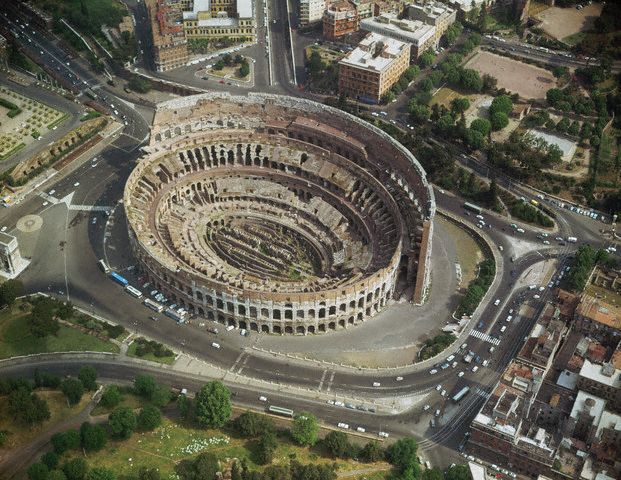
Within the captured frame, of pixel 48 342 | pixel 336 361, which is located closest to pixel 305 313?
pixel 336 361

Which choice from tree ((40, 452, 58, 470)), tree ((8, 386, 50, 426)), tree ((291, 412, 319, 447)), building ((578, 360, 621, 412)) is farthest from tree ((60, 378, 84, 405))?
building ((578, 360, 621, 412))

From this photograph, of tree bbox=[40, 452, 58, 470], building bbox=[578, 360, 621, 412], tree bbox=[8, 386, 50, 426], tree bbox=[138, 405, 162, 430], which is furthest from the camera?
building bbox=[578, 360, 621, 412]

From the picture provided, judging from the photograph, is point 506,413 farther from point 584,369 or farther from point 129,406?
point 129,406

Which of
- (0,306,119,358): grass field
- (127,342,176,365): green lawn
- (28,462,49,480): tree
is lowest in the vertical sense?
(127,342,176,365): green lawn

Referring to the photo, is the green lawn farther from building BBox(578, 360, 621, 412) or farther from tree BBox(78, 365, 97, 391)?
building BBox(578, 360, 621, 412)

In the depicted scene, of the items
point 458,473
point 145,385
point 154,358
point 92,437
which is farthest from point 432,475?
point 154,358

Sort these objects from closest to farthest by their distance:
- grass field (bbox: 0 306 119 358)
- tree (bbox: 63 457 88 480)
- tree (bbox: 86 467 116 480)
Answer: tree (bbox: 86 467 116 480) < tree (bbox: 63 457 88 480) < grass field (bbox: 0 306 119 358)
